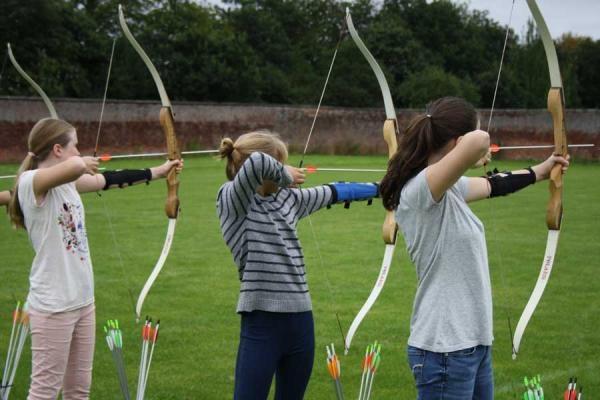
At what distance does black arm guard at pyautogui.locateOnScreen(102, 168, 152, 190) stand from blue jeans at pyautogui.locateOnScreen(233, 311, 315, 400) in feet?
3.71

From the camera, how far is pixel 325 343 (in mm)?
4777

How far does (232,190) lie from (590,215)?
926 cm

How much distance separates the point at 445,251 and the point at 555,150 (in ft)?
4.19

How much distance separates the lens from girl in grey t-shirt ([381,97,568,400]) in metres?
2.03

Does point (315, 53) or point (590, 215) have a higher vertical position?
point (315, 53)

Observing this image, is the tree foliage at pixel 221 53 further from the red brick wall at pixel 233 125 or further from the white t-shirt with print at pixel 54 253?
the white t-shirt with print at pixel 54 253

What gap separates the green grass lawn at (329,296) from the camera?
410 cm

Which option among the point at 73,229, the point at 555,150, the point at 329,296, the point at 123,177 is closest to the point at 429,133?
the point at 555,150

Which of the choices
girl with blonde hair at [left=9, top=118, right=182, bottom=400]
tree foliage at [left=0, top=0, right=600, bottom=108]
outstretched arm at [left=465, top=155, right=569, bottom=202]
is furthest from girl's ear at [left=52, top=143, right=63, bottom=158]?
A: tree foliage at [left=0, top=0, right=600, bottom=108]

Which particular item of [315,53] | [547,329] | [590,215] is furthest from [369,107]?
[547,329]

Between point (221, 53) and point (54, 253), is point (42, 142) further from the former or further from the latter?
point (221, 53)

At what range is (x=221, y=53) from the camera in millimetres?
32281

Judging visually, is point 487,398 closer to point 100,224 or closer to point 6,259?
point 6,259

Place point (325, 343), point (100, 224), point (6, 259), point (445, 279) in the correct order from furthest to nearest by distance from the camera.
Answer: point (100, 224), point (6, 259), point (325, 343), point (445, 279)
